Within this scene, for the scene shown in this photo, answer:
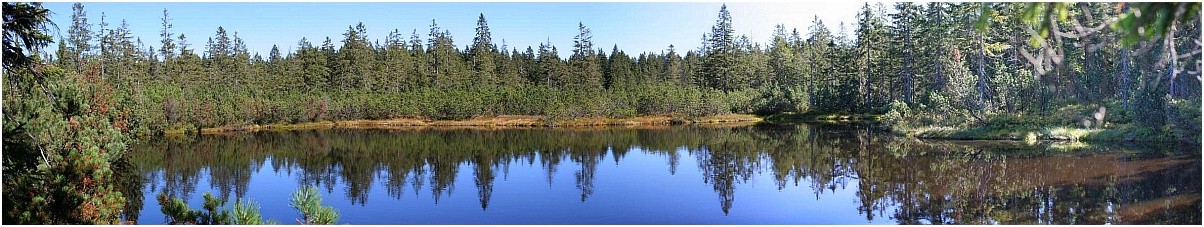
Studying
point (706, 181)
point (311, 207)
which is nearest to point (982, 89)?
point (706, 181)

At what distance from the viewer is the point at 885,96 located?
46.8 metres

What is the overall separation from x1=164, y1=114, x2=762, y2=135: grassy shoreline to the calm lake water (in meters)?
13.5

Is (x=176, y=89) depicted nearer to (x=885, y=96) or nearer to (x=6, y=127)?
(x=6, y=127)

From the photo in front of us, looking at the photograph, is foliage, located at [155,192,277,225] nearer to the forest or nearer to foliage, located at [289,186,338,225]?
foliage, located at [289,186,338,225]

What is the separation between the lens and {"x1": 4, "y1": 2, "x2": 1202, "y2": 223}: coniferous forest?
31.0 ft

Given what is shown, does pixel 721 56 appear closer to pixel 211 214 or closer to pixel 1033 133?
pixel 1033 133

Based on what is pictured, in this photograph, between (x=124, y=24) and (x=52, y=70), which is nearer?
(x=52, y=70)

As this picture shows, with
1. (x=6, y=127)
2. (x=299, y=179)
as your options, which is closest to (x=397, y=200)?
(x=299, y=179)

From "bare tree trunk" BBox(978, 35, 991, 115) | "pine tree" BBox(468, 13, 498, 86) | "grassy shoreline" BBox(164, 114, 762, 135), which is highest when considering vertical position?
"pine tree" BBox(468, 13, 498, 86)

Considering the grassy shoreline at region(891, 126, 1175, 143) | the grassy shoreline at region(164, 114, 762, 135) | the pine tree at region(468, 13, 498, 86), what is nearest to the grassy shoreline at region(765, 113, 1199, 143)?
the grassy shoreline at region(891, 126, 1175, 143)

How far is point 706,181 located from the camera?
17516 millimetres

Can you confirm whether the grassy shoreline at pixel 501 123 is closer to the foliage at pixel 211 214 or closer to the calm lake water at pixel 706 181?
the calm lake water at pixel 706 181

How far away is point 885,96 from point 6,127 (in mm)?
45055

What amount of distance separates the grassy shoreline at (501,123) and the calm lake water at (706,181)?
13.5m
